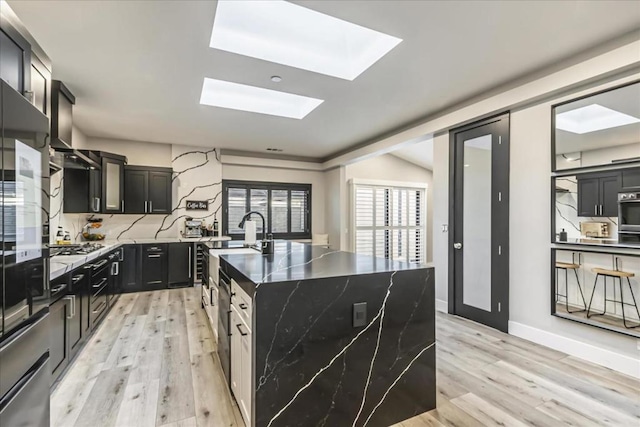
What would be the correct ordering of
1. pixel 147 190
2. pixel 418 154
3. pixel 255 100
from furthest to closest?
pixel 418 154, pixel 147 190, pixel 255 100

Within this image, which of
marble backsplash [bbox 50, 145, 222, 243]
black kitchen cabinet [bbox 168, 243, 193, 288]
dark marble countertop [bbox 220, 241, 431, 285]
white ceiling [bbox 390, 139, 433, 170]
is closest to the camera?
dark marble countertop [bbox 220, 241, 431, 285]

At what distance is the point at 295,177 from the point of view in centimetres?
746

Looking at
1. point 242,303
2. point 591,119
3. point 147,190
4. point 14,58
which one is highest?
point 591,119

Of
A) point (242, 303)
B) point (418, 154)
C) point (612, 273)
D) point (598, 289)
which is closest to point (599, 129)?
point (612, 273)

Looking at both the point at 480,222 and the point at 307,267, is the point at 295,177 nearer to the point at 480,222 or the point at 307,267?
the point at 480,222

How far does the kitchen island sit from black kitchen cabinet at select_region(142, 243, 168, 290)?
4004 millimetres

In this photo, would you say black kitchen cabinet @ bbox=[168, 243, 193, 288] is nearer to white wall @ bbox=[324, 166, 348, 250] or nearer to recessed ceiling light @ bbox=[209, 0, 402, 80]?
white wall @ bbox=[324, 166, 348, 250]

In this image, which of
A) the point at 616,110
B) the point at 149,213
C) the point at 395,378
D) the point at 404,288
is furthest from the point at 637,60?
the point at 149,213

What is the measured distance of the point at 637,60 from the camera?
2.40 meters

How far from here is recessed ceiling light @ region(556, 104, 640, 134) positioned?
2.63 meters

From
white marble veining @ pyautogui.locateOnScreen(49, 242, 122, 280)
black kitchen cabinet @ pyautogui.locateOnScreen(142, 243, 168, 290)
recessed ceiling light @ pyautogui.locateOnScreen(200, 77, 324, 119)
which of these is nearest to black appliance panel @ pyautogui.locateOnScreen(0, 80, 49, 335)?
white marble veining @ pyautogui.locateOnScreen(49, 242, 122, 280)

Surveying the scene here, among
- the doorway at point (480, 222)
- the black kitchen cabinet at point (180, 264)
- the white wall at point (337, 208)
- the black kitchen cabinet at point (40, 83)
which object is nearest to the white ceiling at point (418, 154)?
the white wall at point (337, 208)

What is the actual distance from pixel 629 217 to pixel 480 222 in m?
1.36

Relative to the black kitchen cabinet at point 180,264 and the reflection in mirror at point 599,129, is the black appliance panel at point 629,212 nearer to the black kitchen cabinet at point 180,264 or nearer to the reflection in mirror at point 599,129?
the reflection in mirror at point 599,129
